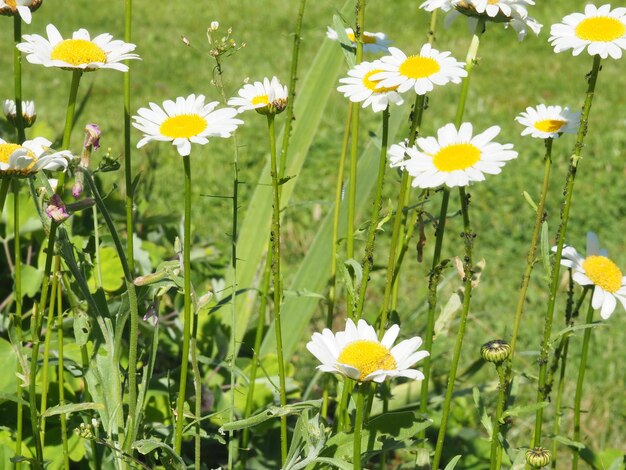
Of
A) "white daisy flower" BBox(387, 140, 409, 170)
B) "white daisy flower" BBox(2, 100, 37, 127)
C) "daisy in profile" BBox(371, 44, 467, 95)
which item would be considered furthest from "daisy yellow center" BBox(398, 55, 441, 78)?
"white daisy flower" BBox(2, 100, 37, 127)

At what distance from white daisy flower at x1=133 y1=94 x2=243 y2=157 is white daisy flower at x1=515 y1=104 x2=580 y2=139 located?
39 centimetres

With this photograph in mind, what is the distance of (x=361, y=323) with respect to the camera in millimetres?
1010

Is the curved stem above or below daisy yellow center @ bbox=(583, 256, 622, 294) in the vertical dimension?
below

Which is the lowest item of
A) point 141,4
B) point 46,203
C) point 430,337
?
point 430,337

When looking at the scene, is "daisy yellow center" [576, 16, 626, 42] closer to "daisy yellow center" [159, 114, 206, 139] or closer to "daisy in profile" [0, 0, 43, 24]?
"daisy yellow center" [159, 114, 206, 139]

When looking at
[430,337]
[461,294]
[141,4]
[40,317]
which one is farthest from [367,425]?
[141,4]

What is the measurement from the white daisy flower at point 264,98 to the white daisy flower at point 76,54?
136 mm

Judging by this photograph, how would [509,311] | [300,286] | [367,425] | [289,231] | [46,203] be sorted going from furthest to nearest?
[289,231], [509,311], [300,286], [367,425], [46,203]

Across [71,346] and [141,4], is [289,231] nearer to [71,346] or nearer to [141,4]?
[71,346]

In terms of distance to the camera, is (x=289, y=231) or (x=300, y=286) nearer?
(x=300, y=286)

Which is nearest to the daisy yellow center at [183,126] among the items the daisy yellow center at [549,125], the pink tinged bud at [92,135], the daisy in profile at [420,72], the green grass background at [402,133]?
the pink tinged bud at [92,135]

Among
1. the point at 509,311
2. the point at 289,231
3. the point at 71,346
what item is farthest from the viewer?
the point at 289,231

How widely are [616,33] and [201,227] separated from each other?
203 centimetres

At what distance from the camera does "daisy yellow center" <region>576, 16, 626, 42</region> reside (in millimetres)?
1041
